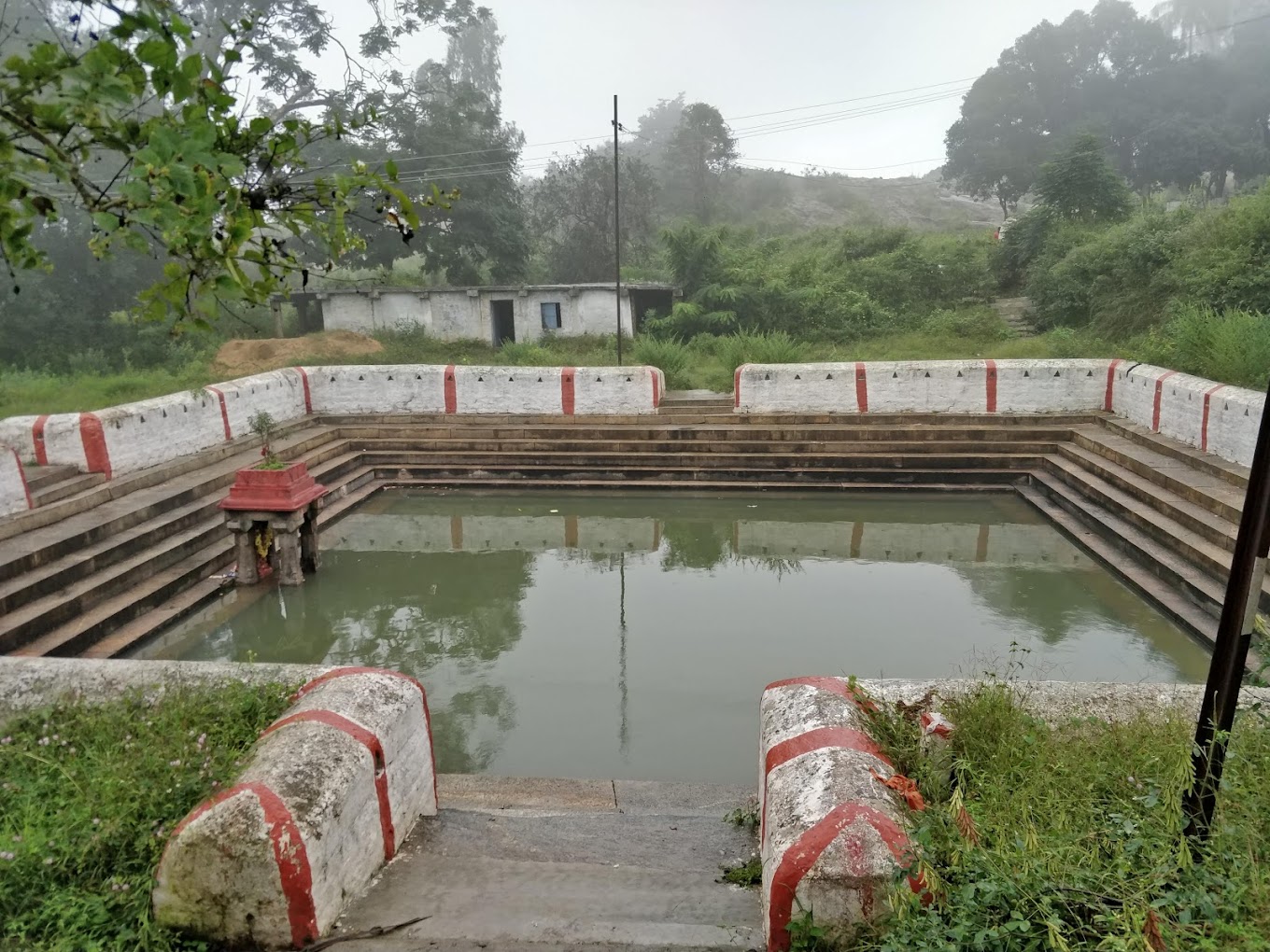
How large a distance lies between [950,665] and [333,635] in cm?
427

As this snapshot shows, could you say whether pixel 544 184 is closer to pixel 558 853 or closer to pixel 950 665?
pixel 950 665

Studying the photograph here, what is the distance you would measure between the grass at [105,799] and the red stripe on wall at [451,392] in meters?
8.69

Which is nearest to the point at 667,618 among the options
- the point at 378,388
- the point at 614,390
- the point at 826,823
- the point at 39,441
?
the point at 826,823

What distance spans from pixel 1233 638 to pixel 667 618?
4.63 metres

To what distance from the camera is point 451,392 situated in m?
11.6

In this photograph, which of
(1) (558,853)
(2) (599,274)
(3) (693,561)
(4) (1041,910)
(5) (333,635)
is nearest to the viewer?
(4) (1041,910)

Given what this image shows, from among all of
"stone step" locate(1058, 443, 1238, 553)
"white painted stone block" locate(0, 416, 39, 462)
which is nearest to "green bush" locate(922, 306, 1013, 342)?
"stone step" locate(1058, 443, 1238, 553)

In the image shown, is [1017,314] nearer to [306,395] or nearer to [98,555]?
[306,395]

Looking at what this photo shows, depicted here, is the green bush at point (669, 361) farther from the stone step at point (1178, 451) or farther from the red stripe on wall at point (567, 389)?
the stone step at point (1178, 451)

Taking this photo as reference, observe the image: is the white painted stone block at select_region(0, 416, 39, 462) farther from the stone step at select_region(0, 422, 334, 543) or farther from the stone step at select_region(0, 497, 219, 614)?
the stone step at select_region(0, 497, 219, 614)

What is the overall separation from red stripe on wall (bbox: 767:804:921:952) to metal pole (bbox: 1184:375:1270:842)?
0.71 m

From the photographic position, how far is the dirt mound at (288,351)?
1677 centimetres

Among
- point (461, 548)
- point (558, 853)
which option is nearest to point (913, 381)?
point (461, 548)

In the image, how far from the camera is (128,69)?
1920 mm
